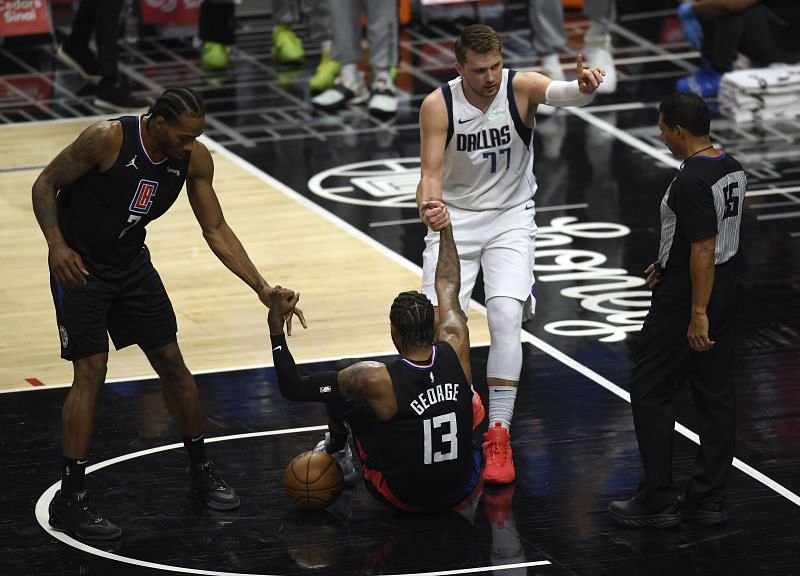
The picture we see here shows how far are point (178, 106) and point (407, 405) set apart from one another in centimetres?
153

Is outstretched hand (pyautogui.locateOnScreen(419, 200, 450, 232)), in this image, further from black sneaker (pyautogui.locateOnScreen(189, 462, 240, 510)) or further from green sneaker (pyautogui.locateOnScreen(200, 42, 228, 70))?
green sneaker (pyautogui.locateOnScreen(200, 42, 228, 70))

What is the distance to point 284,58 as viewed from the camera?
16797mm

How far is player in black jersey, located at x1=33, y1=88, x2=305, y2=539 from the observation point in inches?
279

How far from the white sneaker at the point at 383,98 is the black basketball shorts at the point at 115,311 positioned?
7.62m

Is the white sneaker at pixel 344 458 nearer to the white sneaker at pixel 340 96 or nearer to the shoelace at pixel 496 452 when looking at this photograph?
the shoelace at pixel 496 452

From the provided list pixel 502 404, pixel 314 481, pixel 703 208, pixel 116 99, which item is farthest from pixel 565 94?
pixel 116 99

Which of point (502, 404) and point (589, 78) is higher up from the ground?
point (589, 78)

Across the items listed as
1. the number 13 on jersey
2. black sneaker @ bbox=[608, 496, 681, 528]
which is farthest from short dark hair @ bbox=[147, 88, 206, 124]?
black sneaker @ bbox=[608, 496, 681, 528]

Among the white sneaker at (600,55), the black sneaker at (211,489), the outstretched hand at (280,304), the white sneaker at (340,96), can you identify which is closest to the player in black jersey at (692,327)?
the outstretched hand at (280,304)

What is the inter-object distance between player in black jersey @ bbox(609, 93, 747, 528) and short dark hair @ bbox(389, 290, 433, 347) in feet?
3.00

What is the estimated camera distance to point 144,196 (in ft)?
23.7

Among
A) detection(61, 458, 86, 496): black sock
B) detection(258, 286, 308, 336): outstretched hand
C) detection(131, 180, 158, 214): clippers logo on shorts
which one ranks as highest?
detection(131, 180, 158, 214): clippers logo on shorts

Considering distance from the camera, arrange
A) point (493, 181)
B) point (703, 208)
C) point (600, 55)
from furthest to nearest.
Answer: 1. point (600, 55)
2. point (493, 181)
3. point (703, 208)

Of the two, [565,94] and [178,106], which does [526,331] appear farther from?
[178,106]
